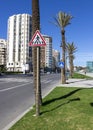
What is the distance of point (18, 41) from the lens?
527 feet

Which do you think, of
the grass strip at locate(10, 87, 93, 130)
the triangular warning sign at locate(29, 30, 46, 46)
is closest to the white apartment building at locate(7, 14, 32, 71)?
the grass strip at locate(10, 87, 93, 130)

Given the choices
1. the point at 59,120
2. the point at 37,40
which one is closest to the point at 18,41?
the point at 37,40

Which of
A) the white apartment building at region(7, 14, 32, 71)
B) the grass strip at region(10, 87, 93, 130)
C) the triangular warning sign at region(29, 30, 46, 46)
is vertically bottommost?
the grass strip at region(10, 87, 93, 130)

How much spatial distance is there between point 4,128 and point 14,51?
159m

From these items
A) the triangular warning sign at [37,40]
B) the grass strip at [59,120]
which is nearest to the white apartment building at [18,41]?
the grass strip at [59,120]

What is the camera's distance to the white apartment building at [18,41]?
154012 millimetres

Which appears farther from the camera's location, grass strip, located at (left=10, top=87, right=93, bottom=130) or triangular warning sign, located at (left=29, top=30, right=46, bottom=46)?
triangular warning sign, located at (left=29, top=30, right=46, bottom=46)

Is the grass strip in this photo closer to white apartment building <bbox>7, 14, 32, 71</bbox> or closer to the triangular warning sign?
the triangular warning sign

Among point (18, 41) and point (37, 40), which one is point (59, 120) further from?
point (18, 41)

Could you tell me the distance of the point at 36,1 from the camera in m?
11.8

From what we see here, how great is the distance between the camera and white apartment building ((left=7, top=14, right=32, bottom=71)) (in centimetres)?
15401

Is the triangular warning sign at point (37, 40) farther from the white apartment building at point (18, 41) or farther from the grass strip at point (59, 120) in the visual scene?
the white apartment building at point (18, 41)

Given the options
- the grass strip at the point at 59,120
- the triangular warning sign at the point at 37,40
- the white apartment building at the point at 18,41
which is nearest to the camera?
the grass strip at the point at 59,120

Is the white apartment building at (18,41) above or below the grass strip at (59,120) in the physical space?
above
